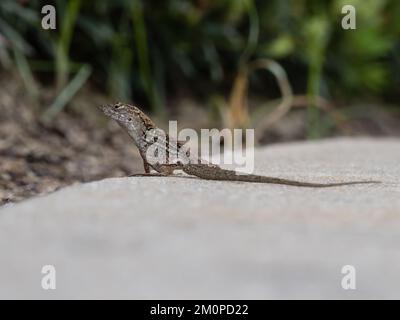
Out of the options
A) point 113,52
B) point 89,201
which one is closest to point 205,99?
point 113,52

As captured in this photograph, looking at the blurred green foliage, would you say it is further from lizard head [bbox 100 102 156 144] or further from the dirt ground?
lizard head [bbox 100 102 156 144]

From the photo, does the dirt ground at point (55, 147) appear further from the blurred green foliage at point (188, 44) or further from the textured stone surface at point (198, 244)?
the textured stone surface at point (198, 244)

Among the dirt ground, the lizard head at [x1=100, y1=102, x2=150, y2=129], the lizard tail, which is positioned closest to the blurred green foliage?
the dirt ground

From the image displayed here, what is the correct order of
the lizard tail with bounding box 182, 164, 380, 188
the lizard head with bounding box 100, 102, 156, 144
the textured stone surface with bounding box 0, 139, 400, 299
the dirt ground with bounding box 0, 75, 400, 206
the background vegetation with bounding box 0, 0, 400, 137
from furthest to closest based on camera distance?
1. the background vegetation with bounding box 0, 0, 400, 137
2. the dirt ground with bounding box 0, 75, 400, 206
3. the lizard head with bounding box 100, 102, 156, 144
4. the lizard tail with bounding box 182, 164, 380, 188
5. the textured stone surface with bounding box 0, 139, 400, 299

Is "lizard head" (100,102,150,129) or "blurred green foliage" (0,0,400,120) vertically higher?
"blurred green foliage" (0,0,400,120)

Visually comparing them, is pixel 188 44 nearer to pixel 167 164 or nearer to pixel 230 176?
pixel 167 164

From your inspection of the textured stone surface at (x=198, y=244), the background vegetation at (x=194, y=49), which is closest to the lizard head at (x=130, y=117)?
the textured stone surface at (x=198, y=244)

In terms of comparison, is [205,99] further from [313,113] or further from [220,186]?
[220,186]

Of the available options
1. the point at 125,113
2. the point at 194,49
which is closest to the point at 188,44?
the point at 194,49
